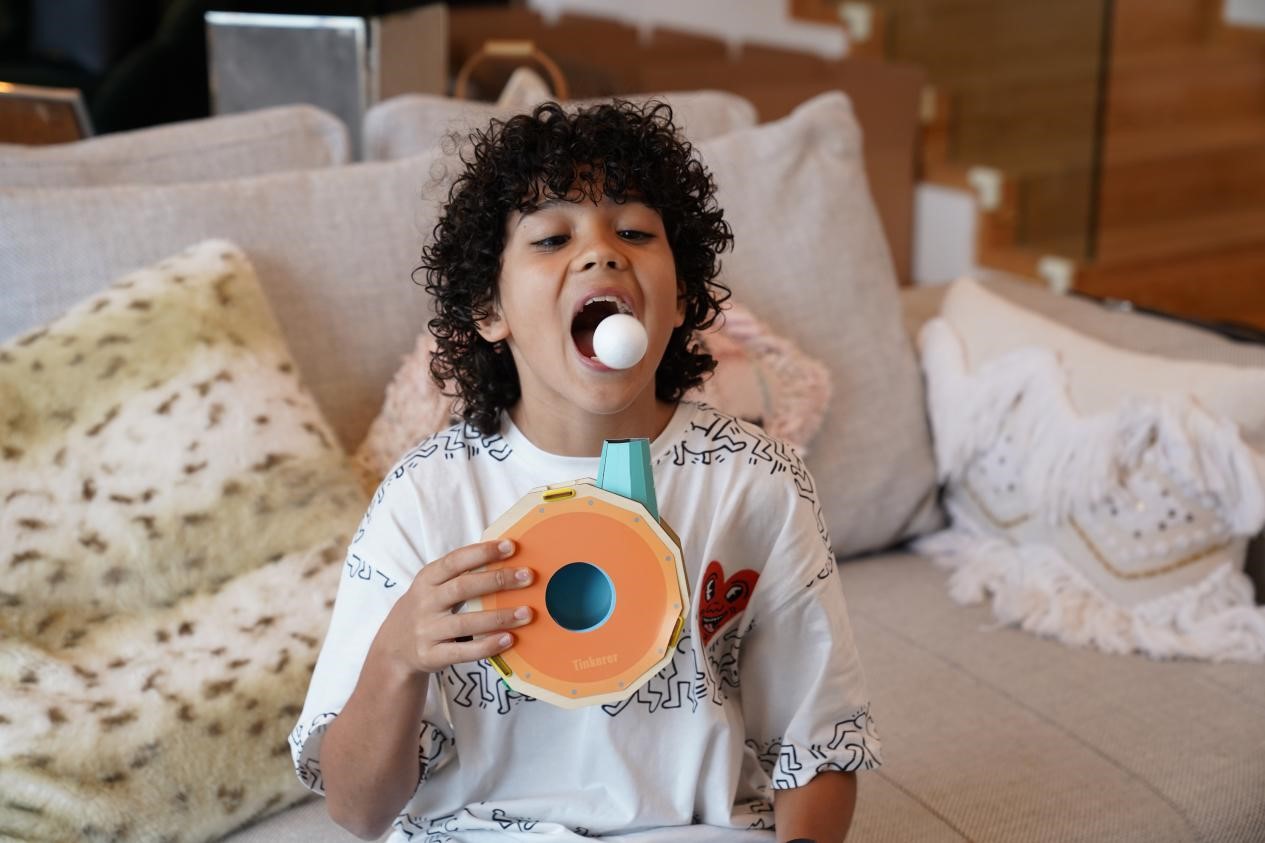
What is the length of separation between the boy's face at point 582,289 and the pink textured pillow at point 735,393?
1.63 ft

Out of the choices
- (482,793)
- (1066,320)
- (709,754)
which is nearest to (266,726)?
(482,793)

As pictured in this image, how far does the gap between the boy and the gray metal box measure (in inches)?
48.4

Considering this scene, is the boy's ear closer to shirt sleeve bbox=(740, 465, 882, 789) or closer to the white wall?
shirt sleeve bbox=(740, 465, 882, 789)

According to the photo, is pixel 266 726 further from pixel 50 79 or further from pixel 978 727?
pixel 50 79

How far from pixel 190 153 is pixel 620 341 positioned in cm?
96

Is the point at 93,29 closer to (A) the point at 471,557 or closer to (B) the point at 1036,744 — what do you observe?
(B) the point at 1036,744

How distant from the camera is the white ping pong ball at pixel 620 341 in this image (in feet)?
2.93

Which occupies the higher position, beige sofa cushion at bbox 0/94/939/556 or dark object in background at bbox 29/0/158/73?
dark object in background at bbox 29/0/158/73

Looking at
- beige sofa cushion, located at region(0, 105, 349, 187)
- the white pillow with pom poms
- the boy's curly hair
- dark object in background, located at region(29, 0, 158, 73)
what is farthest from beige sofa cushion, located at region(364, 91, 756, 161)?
dark object in background, located at region(29, 0, 158, 73)

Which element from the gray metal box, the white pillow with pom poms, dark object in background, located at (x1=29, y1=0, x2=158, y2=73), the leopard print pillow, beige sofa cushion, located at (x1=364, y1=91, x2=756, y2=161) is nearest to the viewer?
the leopard print pillow

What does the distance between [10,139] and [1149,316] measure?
5.24 ft

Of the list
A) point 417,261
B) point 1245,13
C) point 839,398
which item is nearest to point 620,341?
point 417,261

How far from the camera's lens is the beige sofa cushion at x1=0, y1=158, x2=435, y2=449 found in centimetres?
147

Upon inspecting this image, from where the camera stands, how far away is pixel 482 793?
3.40 ft
